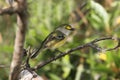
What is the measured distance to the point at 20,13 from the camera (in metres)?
0.31

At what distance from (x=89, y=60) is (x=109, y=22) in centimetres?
23

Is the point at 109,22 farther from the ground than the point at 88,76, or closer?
farther from the ground

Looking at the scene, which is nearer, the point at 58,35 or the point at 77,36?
the point at 58,35

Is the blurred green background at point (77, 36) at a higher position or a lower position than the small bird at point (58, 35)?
lower

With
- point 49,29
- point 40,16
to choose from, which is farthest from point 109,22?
point 40,16

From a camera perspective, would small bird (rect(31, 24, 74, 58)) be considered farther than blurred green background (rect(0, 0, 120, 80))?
No

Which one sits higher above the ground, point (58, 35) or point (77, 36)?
point (58, 35)

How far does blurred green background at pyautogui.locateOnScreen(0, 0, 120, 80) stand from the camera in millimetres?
1337

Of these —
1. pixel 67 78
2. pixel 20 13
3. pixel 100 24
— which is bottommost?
pixel 67 78

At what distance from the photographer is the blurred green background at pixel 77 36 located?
1.34 meters

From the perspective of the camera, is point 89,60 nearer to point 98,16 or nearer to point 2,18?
point 98,16

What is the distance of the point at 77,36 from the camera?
148 cm

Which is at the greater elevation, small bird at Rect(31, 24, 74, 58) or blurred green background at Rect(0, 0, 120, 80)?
small bird at Rect(31, 24, 74, 58)

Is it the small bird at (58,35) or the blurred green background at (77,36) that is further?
the blurred green background at (77,36)
